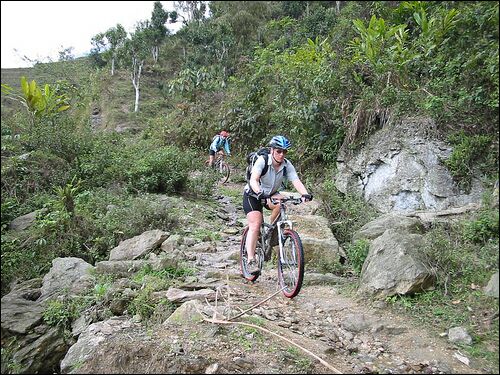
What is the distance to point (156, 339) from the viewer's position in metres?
3.99

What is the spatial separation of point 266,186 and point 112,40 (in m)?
31.3

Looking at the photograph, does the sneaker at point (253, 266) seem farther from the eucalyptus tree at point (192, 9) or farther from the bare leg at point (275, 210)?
the eucalyptus tree at point (192, 9)

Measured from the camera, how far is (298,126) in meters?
12.8

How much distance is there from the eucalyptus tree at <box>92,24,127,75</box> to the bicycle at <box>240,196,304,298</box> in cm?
3007

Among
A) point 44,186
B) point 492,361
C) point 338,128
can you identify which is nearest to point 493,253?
point 492,361

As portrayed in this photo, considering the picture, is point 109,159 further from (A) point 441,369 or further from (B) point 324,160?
(A) point 441,369

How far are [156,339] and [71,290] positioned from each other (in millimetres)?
2609

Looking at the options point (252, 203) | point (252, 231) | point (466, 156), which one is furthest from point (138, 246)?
point (466, 156)

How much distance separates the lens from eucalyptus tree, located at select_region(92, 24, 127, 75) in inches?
1243

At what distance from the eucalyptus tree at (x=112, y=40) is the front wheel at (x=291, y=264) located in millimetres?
30580

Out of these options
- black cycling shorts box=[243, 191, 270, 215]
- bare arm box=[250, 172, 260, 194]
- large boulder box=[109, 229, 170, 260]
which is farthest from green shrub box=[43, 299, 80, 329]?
bare arm box=[250, 172, 260, 194]

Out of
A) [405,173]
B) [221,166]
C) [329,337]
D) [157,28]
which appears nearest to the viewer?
[329,337]

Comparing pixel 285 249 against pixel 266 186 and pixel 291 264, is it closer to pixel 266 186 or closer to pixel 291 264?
pixel 291 264

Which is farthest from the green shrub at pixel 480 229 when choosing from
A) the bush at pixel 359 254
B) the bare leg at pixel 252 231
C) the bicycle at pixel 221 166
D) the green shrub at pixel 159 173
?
the bicycle at pixel 221 166
